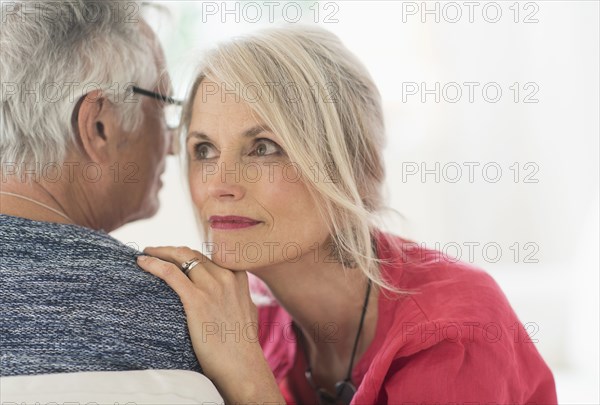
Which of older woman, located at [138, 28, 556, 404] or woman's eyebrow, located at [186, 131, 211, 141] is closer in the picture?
older woman, located at [138, 28, 556, 404]

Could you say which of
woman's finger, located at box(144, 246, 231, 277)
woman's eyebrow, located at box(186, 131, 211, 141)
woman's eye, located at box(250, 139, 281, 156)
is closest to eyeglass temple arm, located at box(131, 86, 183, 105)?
woman's eyebrow, located at box(186, 131, 211, 141)

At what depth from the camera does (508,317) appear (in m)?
1.38

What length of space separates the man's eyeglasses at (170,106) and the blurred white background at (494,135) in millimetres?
1012

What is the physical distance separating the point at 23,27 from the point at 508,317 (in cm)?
105

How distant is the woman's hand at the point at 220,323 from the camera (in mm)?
1204

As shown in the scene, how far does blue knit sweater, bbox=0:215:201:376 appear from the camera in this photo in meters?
1.06

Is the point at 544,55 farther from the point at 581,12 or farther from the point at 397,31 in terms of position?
the point at 397,31

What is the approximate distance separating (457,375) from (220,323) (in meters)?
0.43

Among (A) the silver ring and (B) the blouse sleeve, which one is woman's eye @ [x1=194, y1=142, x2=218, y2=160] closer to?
(A) the silver ring

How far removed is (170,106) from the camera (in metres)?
1.63

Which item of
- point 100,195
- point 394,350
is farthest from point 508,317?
point 100,195

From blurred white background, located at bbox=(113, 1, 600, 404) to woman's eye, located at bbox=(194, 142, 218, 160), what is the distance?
1.22m

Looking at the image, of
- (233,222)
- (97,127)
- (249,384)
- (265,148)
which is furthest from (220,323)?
(97,127)

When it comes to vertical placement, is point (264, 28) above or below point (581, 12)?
below
